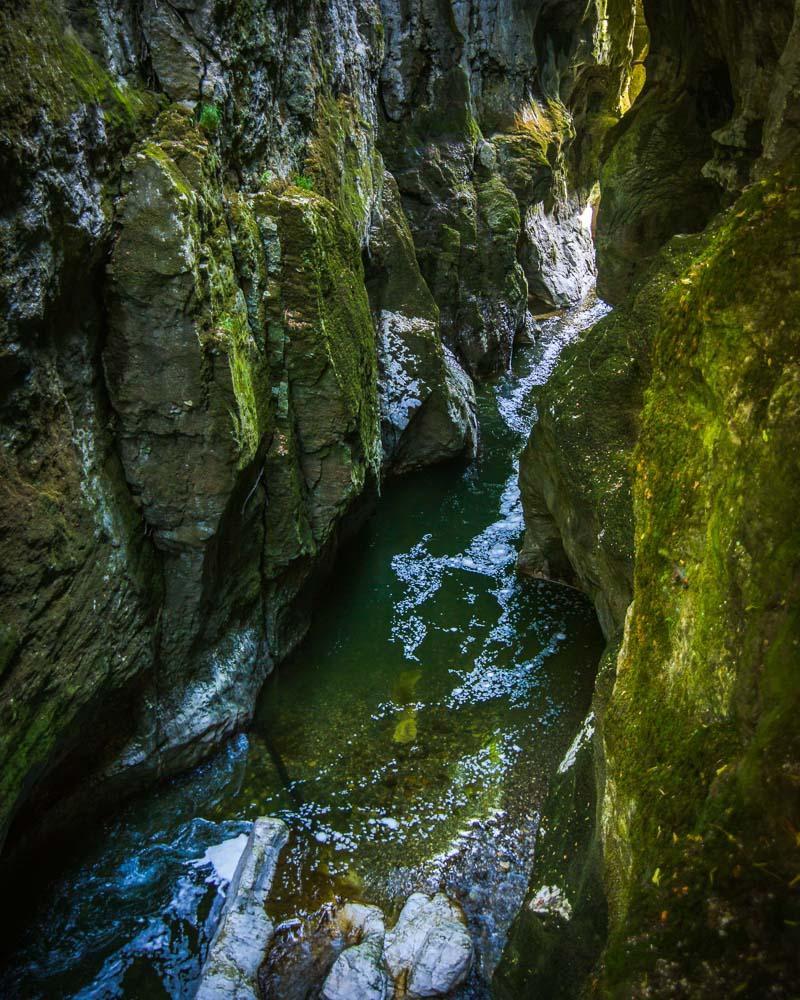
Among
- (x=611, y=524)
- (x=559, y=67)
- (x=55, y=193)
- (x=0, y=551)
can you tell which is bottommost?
(x=0, y=551)

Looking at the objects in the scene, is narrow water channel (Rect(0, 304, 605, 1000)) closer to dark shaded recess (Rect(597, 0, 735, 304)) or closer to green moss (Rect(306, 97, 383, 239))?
green moss (Rect(306, 97, 383, 239))

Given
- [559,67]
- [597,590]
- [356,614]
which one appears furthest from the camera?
[559,67]

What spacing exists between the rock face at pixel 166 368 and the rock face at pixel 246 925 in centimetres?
151

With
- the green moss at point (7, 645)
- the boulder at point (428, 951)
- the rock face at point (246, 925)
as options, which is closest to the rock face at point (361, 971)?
the boulder at point (428, 951)

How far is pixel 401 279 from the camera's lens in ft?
46.0

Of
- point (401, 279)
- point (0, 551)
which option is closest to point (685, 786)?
point (0, 551)

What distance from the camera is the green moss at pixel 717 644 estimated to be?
1786 millimetres

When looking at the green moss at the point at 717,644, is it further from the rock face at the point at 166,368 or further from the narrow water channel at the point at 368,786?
the rock face at the point at 166,368

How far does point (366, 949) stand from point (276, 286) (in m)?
6.92

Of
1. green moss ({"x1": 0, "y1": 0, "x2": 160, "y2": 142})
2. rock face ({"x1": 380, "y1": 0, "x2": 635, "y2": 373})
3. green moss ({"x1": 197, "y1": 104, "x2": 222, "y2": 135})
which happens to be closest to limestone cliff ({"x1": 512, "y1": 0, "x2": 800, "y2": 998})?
green moss ({"x1": 0, "y1": 0, "x2": 160, "y2": 142})

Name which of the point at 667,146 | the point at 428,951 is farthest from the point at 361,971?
the point at 667,146

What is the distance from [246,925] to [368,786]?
1.83 m

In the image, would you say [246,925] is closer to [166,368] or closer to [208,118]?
[166,368]

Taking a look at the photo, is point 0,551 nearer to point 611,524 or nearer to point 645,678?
point 645,678
